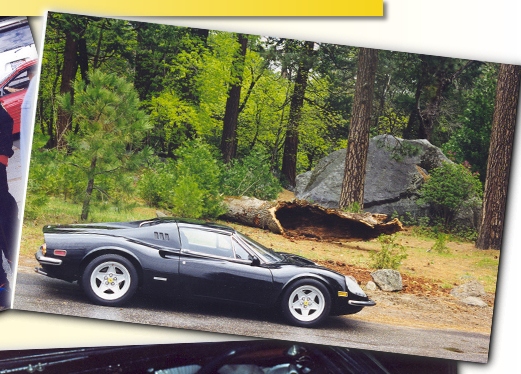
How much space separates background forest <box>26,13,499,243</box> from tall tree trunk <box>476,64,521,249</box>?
0.22ft

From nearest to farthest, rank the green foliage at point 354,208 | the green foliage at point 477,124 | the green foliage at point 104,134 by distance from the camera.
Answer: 1. the green foliage at point 477,124
2. the green foliage at point 104,134
3. the green foliage at point 354,208

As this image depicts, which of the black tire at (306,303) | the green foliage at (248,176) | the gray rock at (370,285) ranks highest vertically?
the green foliage at (248,176)

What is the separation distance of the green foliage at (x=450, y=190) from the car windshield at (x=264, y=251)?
1.12 m

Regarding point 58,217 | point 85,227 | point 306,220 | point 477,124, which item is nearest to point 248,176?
point 306,220

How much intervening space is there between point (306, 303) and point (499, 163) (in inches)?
68.0

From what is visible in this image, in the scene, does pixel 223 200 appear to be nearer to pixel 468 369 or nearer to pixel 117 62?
pixel 117 62

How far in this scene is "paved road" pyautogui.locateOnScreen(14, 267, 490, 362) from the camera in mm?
5605

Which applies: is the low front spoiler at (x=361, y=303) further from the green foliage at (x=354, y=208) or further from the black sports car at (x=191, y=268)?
the green foliage at (x=354, y=208)

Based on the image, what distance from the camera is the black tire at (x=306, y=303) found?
18.4ft

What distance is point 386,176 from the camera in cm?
570

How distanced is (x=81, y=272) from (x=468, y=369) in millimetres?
2929

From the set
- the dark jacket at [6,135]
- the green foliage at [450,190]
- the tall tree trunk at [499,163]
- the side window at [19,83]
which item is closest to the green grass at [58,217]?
the dark jacket at [6,135]

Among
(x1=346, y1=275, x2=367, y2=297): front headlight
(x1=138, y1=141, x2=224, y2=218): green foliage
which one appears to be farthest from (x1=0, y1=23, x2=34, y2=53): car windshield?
(x1=346, y1=275, x2=367, y2=297): front headlight

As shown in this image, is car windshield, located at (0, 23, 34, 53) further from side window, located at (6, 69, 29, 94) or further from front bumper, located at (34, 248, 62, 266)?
front bumper, located at (34, 248, 62, 266)
